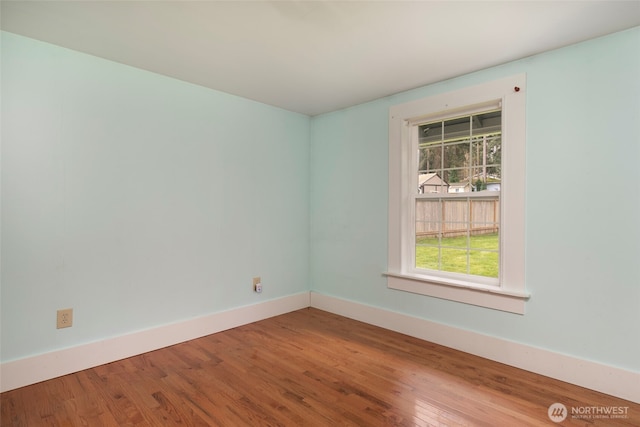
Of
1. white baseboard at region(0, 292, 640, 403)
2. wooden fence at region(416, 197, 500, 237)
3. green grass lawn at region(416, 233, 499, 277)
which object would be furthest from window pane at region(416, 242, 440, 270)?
white baseboard at region(0, 292, 640, 403)

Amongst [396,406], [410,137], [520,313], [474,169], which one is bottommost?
[396,406]

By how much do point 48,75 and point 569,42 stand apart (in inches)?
141

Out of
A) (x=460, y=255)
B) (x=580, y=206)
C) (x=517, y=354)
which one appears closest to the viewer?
(x=580, y=206)

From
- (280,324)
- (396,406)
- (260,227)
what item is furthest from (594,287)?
(260,227)

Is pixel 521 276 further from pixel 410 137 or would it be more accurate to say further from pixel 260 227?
pixel 260 227

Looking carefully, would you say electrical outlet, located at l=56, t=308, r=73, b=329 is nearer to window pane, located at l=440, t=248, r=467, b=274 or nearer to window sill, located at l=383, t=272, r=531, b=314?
window sill, located at l=383, t=272, r=531, b=314

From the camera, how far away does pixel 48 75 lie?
7.60ft

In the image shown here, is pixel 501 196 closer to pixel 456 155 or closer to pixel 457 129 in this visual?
pixel 456 155

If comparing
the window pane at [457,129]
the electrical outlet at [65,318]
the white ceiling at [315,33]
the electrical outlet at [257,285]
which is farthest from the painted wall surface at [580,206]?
the electrical outlet at [65,318]

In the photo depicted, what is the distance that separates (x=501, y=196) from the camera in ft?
8.56

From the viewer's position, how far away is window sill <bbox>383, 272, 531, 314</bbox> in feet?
8.27

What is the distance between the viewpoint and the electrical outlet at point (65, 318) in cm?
237

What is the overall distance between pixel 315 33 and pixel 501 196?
1.84 meters

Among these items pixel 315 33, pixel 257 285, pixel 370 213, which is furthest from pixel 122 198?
pixel 370 213
